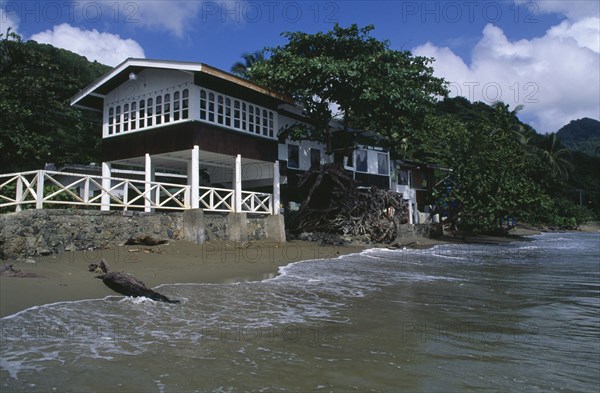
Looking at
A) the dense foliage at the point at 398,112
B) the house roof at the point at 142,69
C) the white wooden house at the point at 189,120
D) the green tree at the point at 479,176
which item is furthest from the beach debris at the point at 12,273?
the green tree at the point at 479,176

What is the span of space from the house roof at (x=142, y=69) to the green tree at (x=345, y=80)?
1.82 m

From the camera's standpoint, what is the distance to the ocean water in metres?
3.69

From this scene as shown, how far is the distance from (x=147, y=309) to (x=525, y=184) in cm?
2908

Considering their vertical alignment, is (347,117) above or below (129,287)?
above

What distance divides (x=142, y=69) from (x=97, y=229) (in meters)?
8.35

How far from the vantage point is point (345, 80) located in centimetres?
2023

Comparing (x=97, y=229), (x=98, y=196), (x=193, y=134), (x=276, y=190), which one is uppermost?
(x=193, y=134)

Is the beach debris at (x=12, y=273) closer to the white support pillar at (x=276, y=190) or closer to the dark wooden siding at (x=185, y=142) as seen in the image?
the dark wooden siding at (x=185, y=142)

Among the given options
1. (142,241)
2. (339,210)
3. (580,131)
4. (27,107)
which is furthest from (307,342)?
(580,131)

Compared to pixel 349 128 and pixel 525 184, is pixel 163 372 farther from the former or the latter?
pixel 525 184

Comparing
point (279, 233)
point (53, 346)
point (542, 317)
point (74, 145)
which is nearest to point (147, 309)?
point (53, 346)

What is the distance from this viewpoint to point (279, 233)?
Result: 1892cm

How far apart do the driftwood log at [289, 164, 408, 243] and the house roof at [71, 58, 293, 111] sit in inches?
187

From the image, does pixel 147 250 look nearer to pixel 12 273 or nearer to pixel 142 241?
pixel 142 241
